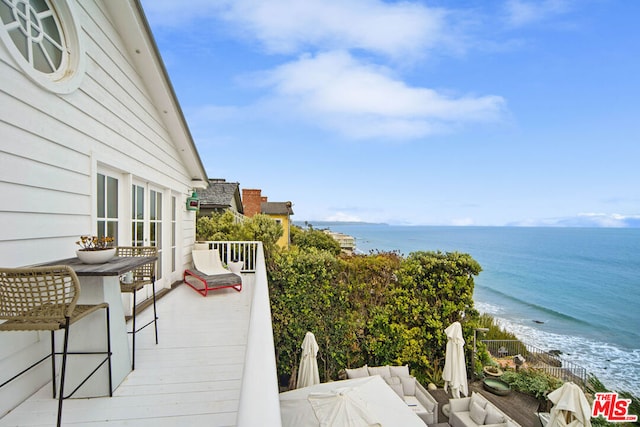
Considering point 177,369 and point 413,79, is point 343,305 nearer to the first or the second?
point 177,369

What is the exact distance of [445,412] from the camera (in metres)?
6.93

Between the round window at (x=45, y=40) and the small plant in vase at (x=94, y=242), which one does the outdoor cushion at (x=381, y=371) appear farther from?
the round window at (x=45, y=40)

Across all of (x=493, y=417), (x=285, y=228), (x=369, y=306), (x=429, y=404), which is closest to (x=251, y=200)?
(x=285, y=228)

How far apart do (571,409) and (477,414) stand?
5.25 feet

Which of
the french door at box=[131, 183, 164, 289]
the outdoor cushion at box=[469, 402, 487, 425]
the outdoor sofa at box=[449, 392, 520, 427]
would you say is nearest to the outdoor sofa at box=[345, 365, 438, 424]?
the outdoor sofa at box=[449, 392, 520, 427]

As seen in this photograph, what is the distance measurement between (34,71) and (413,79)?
85.1ft

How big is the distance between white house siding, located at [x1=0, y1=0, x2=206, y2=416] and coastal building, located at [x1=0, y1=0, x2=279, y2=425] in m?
0.01

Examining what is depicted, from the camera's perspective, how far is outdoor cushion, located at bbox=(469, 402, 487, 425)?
611 cm

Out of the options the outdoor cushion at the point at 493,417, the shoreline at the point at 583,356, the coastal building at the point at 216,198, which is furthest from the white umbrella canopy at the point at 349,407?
the shoreline at the point at 583,356

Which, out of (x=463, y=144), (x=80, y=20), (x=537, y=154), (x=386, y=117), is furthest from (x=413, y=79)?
(x=80, y=20)

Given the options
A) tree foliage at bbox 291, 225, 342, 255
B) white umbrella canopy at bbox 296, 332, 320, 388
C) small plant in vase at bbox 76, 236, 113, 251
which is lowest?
white umbrella canopy at bbox 296, 332, 320, 388

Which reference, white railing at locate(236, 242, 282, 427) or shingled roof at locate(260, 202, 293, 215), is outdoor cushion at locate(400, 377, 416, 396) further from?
shingled roof at locate(260, 202, 293, 215)

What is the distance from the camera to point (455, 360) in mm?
6945

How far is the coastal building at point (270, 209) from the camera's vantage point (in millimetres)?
22156
